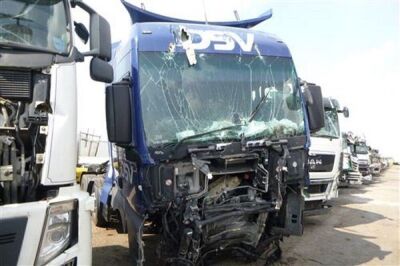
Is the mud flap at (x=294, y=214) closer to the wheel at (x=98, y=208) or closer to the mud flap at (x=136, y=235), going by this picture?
the mud flap at (x=136, y=235)

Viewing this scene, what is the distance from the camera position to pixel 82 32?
13.1 feet

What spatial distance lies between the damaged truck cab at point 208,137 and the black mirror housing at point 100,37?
31.5 inches

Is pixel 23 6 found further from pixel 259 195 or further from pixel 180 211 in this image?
pixel 259 195

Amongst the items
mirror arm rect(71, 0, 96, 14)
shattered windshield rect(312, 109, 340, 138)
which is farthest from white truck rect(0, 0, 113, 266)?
shattered windshield rect(312, 109, 340, 138)

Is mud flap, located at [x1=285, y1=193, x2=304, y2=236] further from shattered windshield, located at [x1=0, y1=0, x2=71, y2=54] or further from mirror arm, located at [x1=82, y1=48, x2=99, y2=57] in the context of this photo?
shattered windshield, located at [x1=0, y1=0, x2=71, y2=54]

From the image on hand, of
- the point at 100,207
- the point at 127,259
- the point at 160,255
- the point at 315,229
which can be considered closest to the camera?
the point at 160,255

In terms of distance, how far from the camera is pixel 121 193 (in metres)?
5.85

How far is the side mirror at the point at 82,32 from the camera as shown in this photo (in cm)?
396

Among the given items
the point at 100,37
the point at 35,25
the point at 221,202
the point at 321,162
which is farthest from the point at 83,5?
the point at 321,162

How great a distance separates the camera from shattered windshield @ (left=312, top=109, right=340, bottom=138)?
32.2 feet

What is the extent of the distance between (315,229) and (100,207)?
4426mm

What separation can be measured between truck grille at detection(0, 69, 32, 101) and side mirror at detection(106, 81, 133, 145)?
56.5 inches

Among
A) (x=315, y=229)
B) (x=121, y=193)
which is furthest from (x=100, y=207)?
(x=315, y=229)

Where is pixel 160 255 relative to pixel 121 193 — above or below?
below
